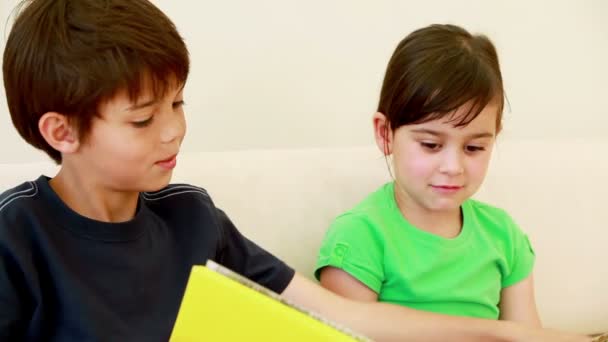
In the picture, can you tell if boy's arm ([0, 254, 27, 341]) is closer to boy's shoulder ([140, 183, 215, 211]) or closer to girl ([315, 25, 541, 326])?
boy's shoulder ([140, 183, 215, 211])

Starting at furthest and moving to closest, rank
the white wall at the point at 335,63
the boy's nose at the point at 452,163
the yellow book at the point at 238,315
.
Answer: the white wall at the point at 335,63, the boy's nose at the point at 452,163, the yellow book at the point at 238,315

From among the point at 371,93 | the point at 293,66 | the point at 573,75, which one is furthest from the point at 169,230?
the point at 573,75

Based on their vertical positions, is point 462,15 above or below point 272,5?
above

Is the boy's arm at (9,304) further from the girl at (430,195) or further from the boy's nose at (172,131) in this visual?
the girl at (430,195)

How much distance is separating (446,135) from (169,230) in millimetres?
423

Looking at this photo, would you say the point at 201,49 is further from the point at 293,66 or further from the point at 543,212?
the point at 543,212

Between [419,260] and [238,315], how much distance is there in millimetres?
502

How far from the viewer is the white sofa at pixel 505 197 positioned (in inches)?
44.7

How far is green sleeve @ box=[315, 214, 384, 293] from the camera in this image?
108 centimetres

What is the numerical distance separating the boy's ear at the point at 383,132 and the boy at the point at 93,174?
1.22 feet

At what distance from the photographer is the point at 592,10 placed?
175 centimetres

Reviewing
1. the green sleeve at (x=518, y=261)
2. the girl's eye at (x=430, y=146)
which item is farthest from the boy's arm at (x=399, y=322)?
the girl's eye at (x=430, y=146)

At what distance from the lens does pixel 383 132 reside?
1148 millimetres

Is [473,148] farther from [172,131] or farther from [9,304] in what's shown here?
[9,304]
